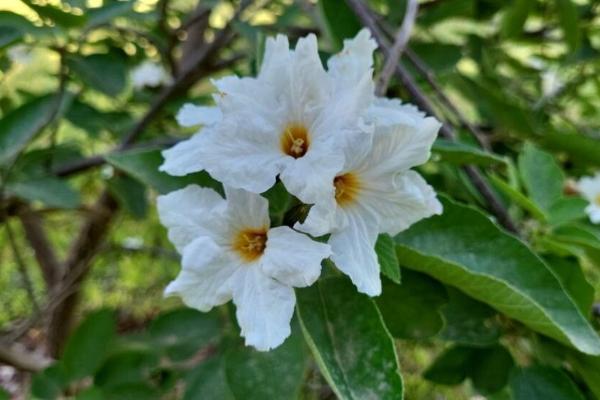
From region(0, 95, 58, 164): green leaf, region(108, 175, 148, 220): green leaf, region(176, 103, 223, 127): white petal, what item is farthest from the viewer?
region(108, 175, 148, 220): green leaf

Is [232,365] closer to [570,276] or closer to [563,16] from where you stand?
[570,276]

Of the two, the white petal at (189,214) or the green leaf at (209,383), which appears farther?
the green leaf at (209,383)

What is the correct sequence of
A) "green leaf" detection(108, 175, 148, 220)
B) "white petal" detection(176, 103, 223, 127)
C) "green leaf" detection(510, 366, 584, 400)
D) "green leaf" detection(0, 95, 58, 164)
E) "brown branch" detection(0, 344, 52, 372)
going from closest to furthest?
1. "white petal" detection(176, 103, 223, 127)
2. "green leaf" detection(510, 366, 584, 400)
3. "green leaf" detection(0, 95, 58, 164)
4. "brown branch" detection(0, 344, 52, 372)
5. "green leaf" detection(108, 175, 148, 220)

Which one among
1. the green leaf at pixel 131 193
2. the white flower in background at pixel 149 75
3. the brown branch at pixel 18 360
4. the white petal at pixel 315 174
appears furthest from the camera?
the white flower in background at pixel 149 75

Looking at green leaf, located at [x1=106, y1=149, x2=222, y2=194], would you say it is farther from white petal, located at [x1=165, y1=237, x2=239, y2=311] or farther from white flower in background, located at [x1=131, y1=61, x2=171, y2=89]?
white flower in background, located at [x1=131, y1=61, x2=171, y2=89]

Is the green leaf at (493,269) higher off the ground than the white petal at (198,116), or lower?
lower

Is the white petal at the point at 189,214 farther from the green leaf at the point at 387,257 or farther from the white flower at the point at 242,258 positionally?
the green leaf at the point at 387,257

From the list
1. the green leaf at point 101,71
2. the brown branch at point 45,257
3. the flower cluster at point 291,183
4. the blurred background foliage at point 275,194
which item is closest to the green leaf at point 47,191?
the blurred background foliage at point 275,194

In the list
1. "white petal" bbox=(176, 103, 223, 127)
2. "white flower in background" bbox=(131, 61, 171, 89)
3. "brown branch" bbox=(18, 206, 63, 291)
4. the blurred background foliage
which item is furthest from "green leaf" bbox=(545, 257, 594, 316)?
"brown branch" bbox=(18, 206, 63, 291)
